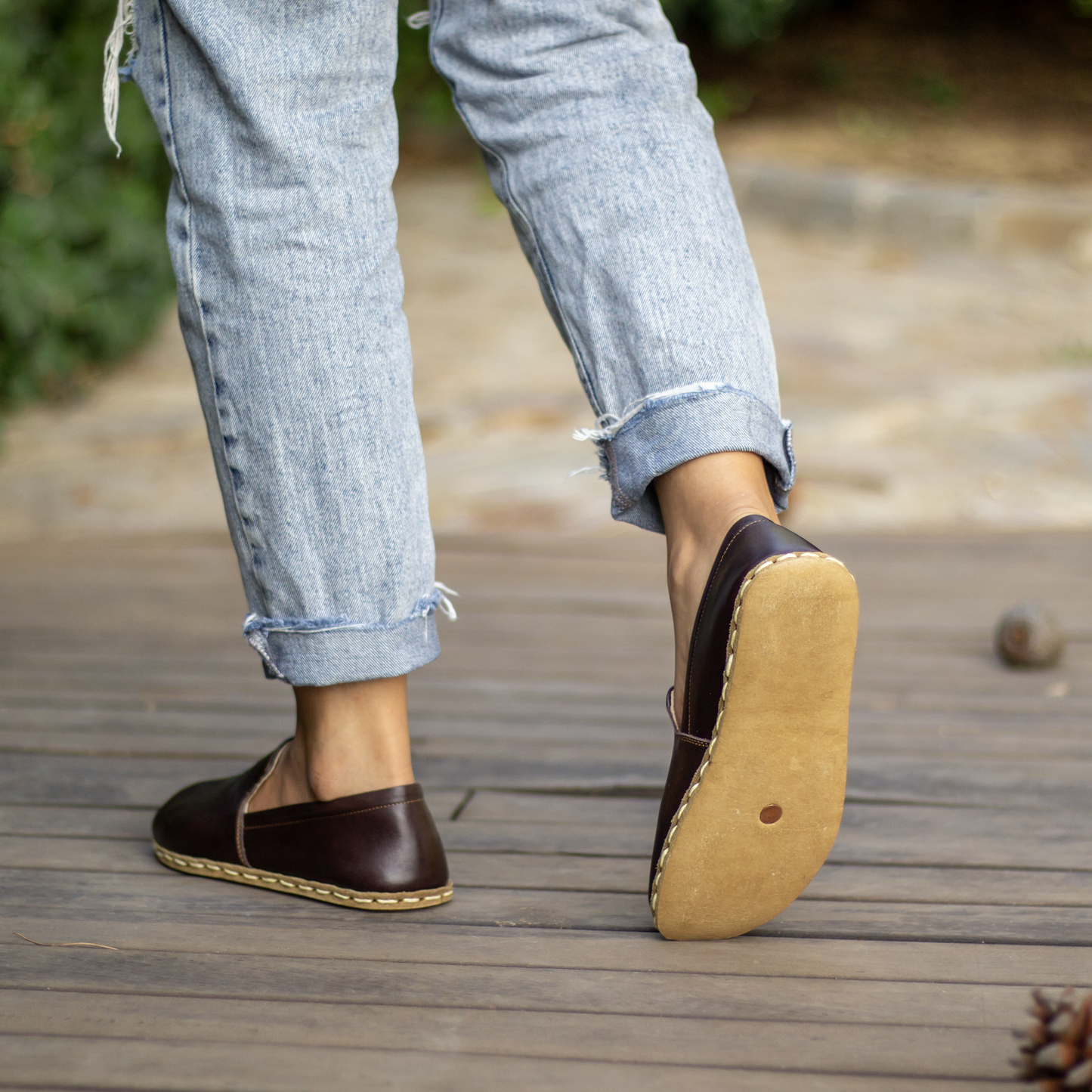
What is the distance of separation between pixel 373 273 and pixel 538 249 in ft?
0.46

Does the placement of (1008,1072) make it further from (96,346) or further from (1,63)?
(96,346)

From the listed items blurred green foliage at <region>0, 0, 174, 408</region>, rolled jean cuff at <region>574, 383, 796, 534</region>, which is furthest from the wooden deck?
blurred green foliage at <region>0, 0, 174, 408</region>

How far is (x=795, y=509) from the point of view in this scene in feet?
7.75

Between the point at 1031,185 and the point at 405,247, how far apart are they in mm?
2670

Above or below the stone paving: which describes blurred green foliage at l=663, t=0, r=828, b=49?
above

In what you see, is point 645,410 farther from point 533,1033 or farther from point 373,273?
point 533,1033

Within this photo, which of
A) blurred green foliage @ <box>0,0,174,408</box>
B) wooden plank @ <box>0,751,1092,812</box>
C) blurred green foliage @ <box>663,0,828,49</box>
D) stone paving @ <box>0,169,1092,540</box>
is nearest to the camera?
wooden plank @ <box>0,751,1092,812</box>

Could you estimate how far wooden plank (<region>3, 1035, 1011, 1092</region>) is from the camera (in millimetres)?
711

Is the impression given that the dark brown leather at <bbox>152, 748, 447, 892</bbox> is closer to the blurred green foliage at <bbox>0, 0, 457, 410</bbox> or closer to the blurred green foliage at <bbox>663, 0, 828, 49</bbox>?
the blurred green foliage at <bbox>0, 0, 457, 410</bbox>

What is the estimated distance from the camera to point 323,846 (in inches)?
37.5

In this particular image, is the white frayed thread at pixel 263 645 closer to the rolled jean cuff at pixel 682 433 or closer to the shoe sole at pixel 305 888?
the shoe sole at pixel 305 888

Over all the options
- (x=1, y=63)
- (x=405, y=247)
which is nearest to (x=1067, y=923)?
(x=1, y=63)

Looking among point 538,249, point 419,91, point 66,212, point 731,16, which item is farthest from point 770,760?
point 419,91

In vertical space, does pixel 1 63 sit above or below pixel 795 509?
above
